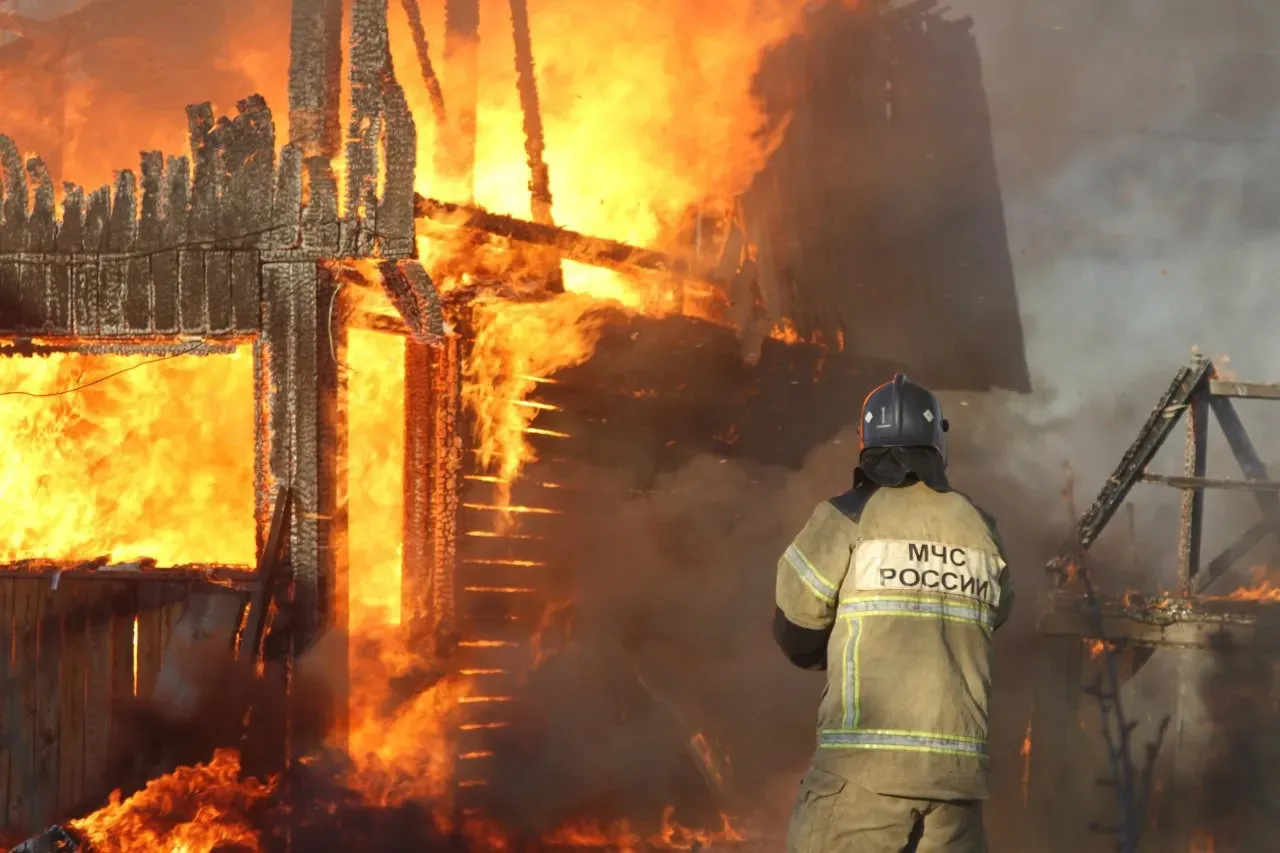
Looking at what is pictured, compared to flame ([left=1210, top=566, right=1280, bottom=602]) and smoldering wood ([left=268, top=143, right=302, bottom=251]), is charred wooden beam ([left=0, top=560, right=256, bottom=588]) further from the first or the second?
flame ([left=1210, top=566, right=1280, bottom=602])

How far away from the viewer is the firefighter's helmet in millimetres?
4426

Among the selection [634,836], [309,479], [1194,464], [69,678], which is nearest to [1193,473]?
[1194,464]

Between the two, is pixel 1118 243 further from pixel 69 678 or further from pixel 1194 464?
pixel 69 678

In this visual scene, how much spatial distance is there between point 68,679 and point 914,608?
22.6 feet

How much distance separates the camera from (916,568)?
4191 mm

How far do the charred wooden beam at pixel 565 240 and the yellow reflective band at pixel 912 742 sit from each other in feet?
18.7

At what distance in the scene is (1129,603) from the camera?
9211 millimetres

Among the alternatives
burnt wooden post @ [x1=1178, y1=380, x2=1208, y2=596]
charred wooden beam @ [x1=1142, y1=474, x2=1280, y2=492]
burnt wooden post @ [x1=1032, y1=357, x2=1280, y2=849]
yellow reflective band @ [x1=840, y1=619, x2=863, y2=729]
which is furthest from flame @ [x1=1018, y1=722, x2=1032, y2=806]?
yellow reflective band @ [x1=840, y1=619, x2=863, y2=729]

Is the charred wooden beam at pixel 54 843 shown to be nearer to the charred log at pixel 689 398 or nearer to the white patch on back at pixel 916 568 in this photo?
the charred log at pixel 689 398

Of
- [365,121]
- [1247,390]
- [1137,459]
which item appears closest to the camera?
[365,121]

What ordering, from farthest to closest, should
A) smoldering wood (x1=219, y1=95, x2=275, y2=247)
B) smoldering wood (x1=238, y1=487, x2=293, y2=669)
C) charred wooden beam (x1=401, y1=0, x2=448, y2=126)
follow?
1. charred wooden beam (x1=401, y1=0, x2=448, y2=126)
2. smoldering wood (x1=219, y1=95, x2=275, y2=247)
3. smoldering wood (x1=238, y1=487, x2=293, y2=669)

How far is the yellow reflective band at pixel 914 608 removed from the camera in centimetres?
417

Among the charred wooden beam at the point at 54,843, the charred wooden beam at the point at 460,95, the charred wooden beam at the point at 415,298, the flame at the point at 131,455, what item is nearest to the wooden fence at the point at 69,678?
the charred wooden beam at the point at 54,843

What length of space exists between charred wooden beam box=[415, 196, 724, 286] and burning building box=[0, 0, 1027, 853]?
0.09 feet
